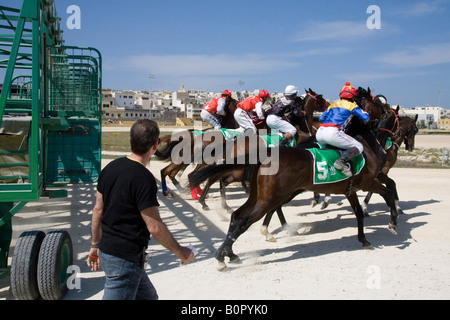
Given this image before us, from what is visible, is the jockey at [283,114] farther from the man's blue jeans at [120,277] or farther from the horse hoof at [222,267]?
the man's blue jeans at [120,277]

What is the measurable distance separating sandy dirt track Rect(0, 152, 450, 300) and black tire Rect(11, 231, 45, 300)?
1.43ft

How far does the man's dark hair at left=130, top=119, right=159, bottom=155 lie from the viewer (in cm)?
299

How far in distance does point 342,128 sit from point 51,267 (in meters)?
4.52

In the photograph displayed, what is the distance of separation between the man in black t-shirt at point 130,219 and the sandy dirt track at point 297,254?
1734mm

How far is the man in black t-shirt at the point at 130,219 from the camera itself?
2879mm

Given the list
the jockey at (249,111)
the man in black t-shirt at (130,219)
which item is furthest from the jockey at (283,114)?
the man in black t-shirt at (130,219)

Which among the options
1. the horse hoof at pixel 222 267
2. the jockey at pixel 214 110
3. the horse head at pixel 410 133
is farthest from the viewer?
the jockey at pixel 214 110

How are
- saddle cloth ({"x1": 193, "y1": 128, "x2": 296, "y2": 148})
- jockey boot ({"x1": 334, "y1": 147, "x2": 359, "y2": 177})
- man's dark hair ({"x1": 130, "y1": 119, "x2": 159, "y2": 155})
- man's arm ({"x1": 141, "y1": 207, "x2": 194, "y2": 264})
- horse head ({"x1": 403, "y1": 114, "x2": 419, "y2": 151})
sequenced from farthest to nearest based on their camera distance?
horse head ({"x1": 403, "y1": 114, "x2": 419, "y2": 151}), saddle cloth ({"x1": 193, "y1": 128, "x2": 296, "y2": 148}), jockey boot ({"x1": 334, "y1": 147, "x2": 359, "y2": 177}), man's dark hair ({"x1": 130, "y1": 119, "x2": 159, "y2": 155}), man's arm ({"x1": 141, "y1": 207, "x2": 194, "y2": 264})

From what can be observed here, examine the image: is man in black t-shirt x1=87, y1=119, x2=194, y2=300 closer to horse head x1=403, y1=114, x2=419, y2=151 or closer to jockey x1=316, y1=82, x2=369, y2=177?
jockey x1=316, y1=82, x2=369, y2=177

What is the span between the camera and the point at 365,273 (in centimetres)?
537

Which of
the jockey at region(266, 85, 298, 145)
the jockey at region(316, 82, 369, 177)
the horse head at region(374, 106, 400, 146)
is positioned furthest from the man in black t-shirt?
the horse head at region(374, 106, 400, 146)

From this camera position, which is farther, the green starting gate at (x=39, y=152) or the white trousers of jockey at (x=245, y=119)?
the white trousers of jockey at (x=245, y=119)

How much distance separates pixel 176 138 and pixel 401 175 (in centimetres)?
885
